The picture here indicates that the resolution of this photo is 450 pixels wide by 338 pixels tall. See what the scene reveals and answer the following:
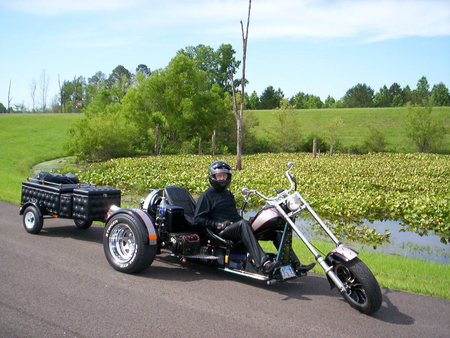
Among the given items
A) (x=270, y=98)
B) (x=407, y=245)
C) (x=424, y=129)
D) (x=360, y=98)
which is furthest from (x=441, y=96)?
(x=407, y=245)

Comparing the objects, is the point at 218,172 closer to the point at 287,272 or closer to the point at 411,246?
the point at 287,272

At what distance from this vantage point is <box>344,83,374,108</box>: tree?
381ft

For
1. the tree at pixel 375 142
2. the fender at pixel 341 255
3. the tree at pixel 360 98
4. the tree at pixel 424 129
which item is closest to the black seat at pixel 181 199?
the fender at pixel 341 255

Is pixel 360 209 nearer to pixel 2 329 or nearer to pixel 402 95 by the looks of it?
pixel 2 329

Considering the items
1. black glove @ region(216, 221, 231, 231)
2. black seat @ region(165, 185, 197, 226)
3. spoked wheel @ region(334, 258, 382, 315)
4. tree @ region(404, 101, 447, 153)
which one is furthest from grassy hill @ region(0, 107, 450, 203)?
spoked wheel @ region(334, 258, 382, 315)

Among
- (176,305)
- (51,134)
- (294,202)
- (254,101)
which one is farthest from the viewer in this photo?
(254,101)

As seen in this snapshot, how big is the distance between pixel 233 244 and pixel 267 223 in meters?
0.61

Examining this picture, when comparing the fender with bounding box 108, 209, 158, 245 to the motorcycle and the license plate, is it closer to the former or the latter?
the motorcycle

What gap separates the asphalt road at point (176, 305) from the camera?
414 cm

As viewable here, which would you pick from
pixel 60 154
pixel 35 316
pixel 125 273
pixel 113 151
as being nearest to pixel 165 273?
pixel 125 273

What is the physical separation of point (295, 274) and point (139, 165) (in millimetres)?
24329

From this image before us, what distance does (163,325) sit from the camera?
165 inches

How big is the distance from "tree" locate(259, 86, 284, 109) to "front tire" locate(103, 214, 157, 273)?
102200mm

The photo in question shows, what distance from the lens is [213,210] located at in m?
6.27
